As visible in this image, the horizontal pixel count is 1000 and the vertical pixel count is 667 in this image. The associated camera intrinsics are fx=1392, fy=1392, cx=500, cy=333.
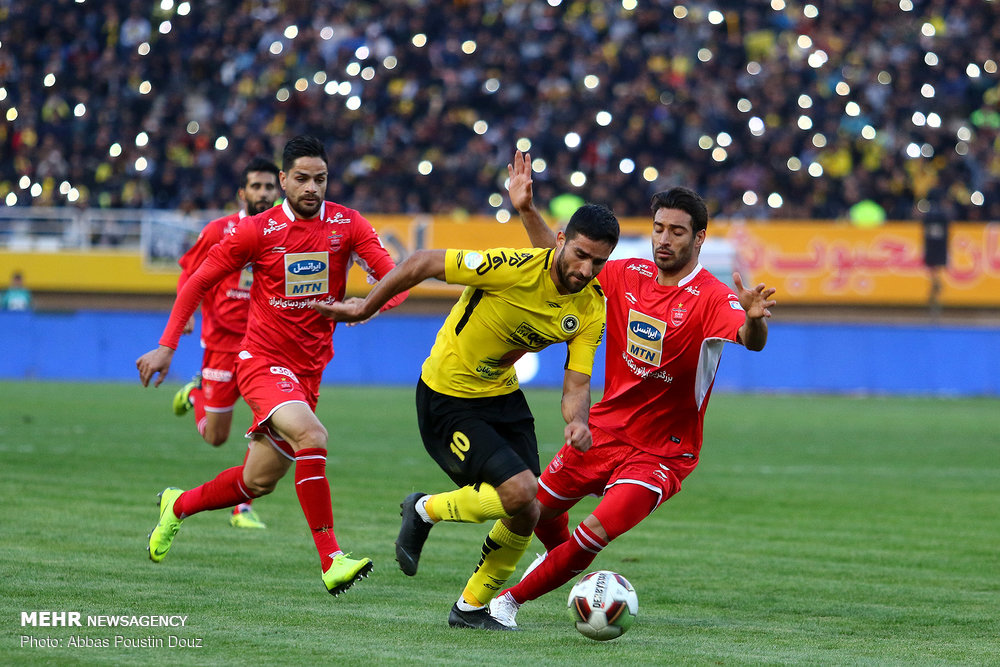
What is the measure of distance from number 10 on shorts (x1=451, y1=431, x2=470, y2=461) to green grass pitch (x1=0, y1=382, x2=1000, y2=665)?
0.81 metres

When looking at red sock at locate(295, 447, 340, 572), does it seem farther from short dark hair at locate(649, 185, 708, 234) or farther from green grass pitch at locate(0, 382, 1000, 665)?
short dark hair at locate(649, 185, 708, 234)

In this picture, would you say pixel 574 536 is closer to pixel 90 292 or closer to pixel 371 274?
pixel 371 274

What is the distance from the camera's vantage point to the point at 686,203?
6.79 meters

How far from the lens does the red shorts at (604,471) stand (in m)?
6.75

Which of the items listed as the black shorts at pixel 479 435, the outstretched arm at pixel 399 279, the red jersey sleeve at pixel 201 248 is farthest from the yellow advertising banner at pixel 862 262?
the outstretched arm at pixel 399 279

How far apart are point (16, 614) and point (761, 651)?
130 inches

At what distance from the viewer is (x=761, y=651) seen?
6.10 metres

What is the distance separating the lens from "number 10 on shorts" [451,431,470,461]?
6.64m

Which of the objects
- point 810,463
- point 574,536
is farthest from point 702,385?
point 810,463

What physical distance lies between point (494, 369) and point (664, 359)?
84 centimetres

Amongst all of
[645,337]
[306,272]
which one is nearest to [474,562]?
[306,272]

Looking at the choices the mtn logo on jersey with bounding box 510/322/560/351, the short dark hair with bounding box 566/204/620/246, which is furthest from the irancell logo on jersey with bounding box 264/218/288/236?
the short dark hair with bounding box 566/204/620/246

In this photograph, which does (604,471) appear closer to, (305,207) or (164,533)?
(305,207)

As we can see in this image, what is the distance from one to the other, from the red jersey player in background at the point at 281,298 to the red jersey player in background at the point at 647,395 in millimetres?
1429
